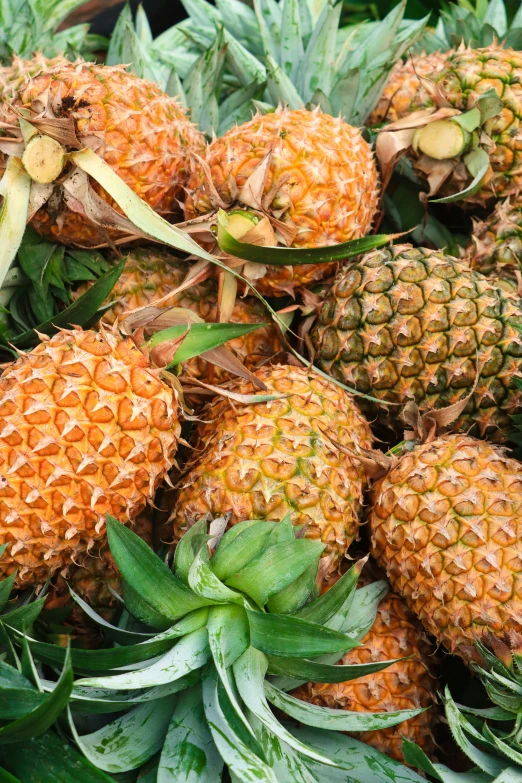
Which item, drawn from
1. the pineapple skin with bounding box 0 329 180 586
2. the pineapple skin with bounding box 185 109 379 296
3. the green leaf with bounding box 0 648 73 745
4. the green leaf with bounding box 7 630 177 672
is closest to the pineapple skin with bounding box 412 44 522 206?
the pineapple skin with bounding box 185 109 379 296

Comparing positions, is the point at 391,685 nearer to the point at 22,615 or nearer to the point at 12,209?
the point at 22,615

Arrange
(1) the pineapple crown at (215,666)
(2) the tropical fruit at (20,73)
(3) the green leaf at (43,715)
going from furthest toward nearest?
1. (2) the tropical fruit at (20,73)
2. (1) the pineapple crown at (215,666)
3. (3) the green leaf at (43,715)

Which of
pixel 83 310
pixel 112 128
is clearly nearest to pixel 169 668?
pixel 83 310

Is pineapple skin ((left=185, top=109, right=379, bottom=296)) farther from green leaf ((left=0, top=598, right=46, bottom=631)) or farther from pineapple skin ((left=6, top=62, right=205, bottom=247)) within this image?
green leaf ((left=0, top=598, right=46, bottom=631))

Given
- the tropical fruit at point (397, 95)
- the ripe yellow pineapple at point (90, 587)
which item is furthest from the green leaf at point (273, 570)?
the tropical fruit at point (397, 95)

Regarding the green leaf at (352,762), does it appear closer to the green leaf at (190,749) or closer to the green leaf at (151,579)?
the green leaf at (190,749)

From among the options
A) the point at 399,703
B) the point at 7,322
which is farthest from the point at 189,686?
the point at 7,322
